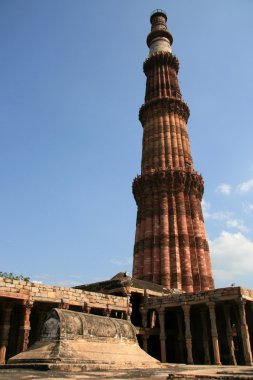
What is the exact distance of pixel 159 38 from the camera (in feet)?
153

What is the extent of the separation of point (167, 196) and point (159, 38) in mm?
23880

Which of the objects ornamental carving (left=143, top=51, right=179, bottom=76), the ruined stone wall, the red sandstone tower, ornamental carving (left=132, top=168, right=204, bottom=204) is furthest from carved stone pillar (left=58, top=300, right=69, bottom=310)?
ornamental carving (left=143, top=51, right=179, bottom=76)

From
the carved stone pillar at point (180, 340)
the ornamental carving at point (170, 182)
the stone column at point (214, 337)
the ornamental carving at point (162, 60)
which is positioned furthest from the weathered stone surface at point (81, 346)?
the ornamental carving at point (162, 60)

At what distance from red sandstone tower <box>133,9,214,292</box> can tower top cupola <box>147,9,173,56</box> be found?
1610mm

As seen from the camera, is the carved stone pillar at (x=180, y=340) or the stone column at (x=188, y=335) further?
the carved stone pillar at (x=180, y=340)

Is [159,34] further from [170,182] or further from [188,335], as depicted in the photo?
[188,335]

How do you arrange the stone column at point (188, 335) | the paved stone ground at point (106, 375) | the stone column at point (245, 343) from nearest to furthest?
the paved stone ground at point (106, 375), the stone column at point (245, 343), the stone column at point (188, 335)

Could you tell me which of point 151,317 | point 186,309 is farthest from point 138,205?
point 186,309

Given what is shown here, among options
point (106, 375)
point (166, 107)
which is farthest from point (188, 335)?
point (166, 107)

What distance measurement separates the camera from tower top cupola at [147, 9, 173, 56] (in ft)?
151

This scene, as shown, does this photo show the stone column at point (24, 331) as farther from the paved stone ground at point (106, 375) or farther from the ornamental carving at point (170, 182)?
the ornamental carving at point (170, 182)

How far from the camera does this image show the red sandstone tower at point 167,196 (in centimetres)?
3162

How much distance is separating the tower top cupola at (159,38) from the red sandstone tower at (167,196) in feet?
5.28

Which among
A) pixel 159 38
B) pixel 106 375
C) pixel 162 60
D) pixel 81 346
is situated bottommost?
pixel 106 375
